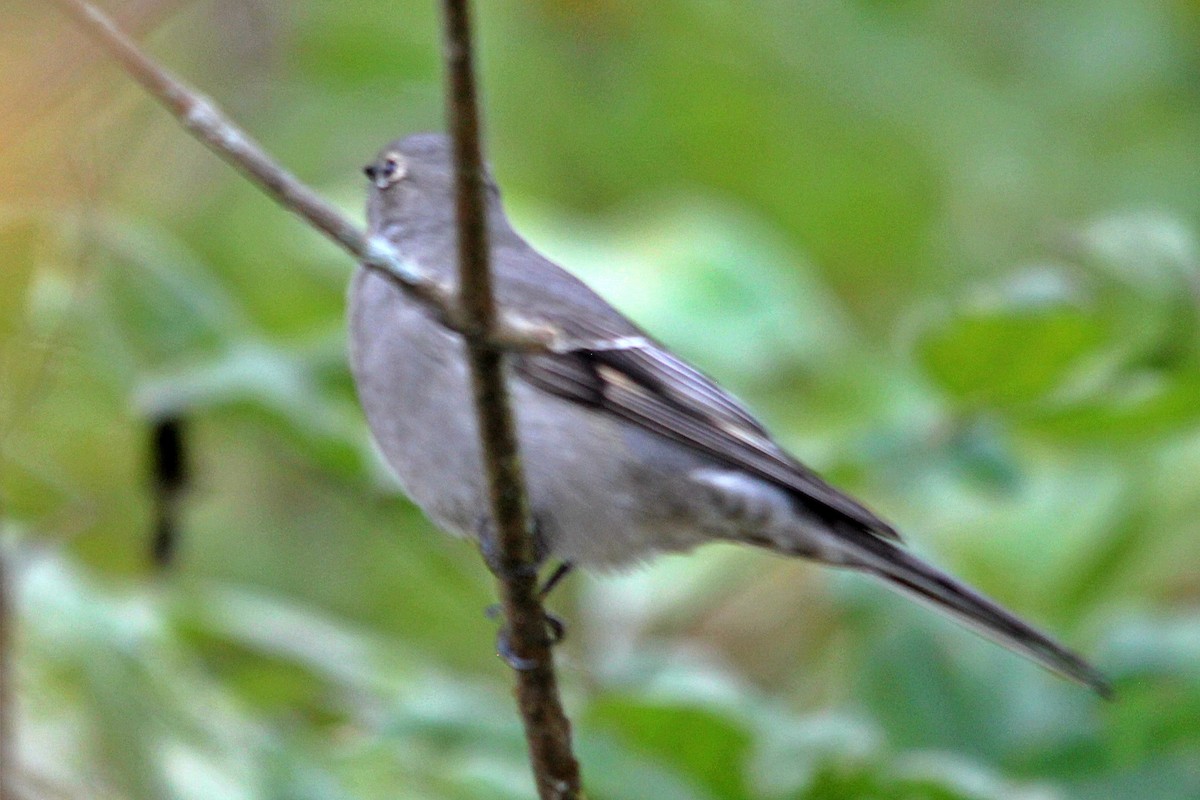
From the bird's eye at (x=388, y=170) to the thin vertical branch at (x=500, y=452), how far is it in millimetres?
1568

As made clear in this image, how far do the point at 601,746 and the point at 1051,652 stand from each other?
1.06m

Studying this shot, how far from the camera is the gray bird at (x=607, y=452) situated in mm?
3588

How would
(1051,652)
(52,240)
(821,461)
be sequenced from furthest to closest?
→ (821,461), (52,240), (1051,652)

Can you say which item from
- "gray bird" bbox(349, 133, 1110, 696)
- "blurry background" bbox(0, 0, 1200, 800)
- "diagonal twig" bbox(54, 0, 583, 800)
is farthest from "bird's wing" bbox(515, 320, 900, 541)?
"diagonal twig" bbox(54, 0, 583, 800)

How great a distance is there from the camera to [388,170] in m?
4.29

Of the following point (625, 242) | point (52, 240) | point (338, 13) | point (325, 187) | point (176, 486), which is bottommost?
point (176, 486)

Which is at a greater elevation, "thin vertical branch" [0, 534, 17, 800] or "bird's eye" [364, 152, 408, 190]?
"bird's eye" [364, 152, 408, 190]

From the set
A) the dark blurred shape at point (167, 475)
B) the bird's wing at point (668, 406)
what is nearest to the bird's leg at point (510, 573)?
the bird's wing at point (668, 406)

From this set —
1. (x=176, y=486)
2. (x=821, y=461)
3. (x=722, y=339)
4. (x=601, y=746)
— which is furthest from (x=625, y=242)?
(x=601, y=746)

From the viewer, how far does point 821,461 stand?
430 cm

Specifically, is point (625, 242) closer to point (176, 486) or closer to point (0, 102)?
point (176, 486)

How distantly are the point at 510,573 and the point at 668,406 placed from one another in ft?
3.21

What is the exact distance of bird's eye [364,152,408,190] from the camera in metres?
4.26

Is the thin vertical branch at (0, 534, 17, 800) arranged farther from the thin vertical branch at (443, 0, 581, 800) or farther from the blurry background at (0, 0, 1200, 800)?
the thin vertical branch at (443, 0, 581, 800)
